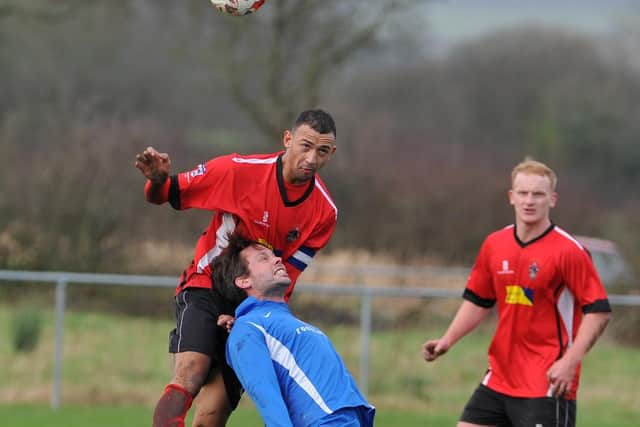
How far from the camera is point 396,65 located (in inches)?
1738

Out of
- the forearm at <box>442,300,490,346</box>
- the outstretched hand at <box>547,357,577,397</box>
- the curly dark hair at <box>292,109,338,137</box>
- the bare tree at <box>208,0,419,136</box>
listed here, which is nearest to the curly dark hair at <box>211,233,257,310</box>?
the curly dark hair at <box>292,109,338,137</box>

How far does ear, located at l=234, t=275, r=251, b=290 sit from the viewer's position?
506 centimetres

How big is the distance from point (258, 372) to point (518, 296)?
2.05 meters

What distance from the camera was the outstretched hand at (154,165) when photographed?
5.28 metres

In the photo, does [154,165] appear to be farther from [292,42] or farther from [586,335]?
[292,42]

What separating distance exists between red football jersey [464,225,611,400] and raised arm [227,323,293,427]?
1945mm

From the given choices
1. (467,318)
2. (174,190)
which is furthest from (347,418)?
(467,318)

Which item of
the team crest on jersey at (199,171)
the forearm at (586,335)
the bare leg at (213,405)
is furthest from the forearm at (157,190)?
the forearm at (586,335)

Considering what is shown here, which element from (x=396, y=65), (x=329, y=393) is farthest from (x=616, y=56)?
(x=329, y=393)

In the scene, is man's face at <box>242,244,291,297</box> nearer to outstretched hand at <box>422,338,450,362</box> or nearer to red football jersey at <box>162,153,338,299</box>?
red football jersey at <box>162,153,338,299</box>

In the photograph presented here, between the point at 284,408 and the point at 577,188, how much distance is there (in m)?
21.8

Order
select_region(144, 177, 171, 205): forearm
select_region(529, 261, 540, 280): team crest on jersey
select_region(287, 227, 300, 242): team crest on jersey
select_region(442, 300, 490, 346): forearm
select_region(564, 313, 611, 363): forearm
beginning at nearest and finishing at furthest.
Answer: select_region(144, 177, 171, 205): forearm
select_region(287, 227, 300, 242): team crest on jersey
select_region(564, 313, 611, 363): forearm
select_region(529, 261, 540, 280): team crest on jersey
select_region(442, 300, 490, 346): forearm

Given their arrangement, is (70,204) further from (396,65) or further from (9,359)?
(396,65)

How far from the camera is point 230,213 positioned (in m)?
5.57
